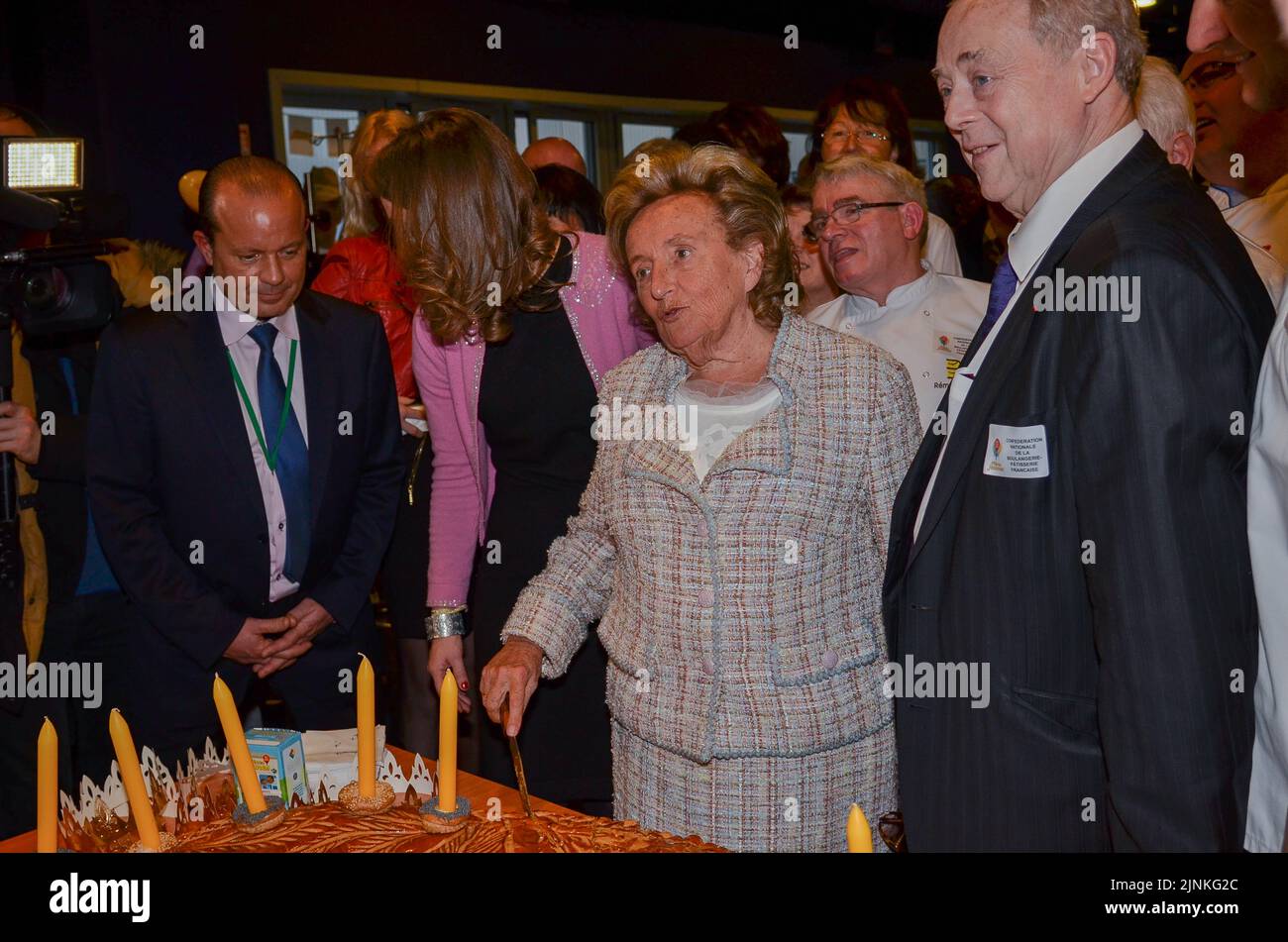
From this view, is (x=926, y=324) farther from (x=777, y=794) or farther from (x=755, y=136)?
(x=777, y=794)

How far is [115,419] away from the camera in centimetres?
268

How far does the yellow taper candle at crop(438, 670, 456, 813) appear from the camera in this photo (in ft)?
4.78

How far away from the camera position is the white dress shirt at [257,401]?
8.94 feet

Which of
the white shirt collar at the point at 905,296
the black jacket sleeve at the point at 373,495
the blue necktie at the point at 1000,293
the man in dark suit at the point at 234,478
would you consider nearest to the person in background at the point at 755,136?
the white shirt collar at the point at 905,296

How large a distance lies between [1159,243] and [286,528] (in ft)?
6.61

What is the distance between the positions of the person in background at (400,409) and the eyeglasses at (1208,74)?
6.40ft

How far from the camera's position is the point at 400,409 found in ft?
10.8

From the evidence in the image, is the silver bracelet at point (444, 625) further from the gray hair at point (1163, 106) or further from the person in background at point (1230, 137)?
the person in background at point (1230, 137)

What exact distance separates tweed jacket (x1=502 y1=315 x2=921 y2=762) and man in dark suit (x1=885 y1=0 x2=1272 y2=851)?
27cm

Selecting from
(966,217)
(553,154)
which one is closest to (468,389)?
(553,154)

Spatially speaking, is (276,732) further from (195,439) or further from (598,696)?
(195,439)

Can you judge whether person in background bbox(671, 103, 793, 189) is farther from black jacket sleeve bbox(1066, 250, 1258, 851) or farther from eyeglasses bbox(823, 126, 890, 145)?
black jacket sleeve bbox(1066, 250, 1258, 851)

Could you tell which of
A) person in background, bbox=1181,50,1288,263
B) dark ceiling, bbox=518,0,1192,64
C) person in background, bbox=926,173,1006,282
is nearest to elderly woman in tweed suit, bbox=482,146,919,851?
person in background, bbox=1181,50,1288,263
